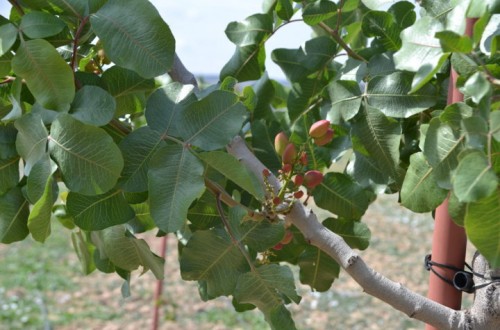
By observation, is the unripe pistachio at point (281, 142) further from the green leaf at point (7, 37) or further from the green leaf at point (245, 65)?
the green leaf at point (7, 37)

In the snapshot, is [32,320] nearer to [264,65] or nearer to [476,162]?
[264,65]

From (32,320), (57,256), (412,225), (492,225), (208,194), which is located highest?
(492,225)

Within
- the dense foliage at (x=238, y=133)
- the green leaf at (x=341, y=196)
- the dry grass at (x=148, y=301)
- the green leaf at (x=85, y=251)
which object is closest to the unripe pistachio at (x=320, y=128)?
the dense foliage at (x=238, y=133)

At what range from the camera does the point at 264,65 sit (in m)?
1.07

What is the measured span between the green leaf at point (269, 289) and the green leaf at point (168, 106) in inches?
7.8

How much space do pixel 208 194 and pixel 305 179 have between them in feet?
0.43

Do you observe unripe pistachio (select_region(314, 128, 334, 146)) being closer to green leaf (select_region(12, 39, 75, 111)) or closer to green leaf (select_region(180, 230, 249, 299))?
green leaf (select_region(180, 230, 249, 299))

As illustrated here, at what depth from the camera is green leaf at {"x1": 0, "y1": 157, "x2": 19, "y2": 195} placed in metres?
0.82

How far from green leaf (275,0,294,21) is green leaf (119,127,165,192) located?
37 cm

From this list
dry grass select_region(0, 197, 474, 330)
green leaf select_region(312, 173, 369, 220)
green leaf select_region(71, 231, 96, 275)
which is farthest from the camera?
dry grass select_region(0, 197, 474, 330)

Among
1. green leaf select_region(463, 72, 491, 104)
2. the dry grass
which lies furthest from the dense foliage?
the dry grass

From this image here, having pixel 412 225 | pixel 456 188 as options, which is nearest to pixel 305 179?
pixel 456 188

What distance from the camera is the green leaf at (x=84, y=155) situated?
0.70 m

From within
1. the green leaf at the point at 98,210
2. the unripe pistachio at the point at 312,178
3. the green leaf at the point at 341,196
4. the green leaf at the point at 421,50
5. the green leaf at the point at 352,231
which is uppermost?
the green leaf at the point at 421,50
